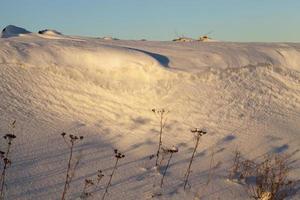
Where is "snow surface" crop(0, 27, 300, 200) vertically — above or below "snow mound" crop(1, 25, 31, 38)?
below

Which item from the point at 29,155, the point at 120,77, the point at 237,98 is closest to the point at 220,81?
the point at 237,98

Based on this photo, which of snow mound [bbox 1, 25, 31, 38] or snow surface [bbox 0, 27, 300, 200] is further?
snow mound [bbox 1, 25, 31, 38]

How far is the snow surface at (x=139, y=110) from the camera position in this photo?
162 inches

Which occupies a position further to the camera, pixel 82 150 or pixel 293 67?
pixel 293 67

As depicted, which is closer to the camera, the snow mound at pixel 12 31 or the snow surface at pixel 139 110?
the snow surface at pixel 139 110

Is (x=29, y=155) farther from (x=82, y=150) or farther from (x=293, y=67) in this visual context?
(x=293, y=67)

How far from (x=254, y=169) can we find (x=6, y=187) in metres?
2.15

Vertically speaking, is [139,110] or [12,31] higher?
[12,31]

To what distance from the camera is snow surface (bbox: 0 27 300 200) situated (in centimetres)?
411

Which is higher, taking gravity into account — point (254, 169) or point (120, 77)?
point (120, 77)

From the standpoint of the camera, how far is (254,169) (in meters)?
4.48

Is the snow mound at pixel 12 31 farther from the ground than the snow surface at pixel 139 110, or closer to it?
farther from the ground

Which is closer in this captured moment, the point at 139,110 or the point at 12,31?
the point at 139,110

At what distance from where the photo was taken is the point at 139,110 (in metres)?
5.35
